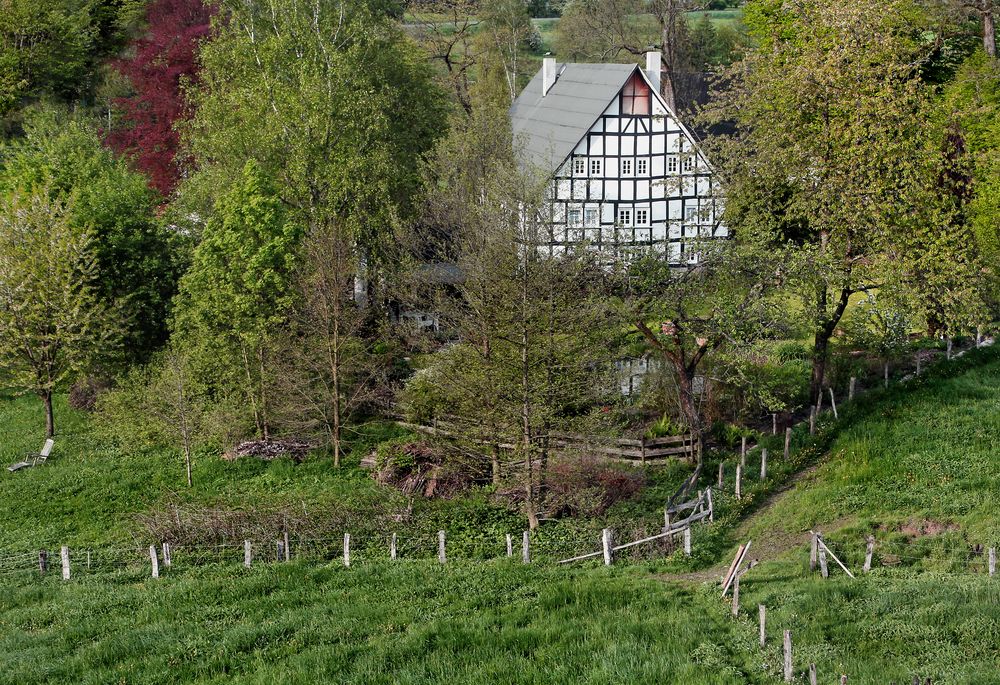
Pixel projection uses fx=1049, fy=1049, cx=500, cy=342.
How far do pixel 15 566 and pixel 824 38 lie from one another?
Answer: 2670 cm

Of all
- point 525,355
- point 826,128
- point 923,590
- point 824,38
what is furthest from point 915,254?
point 923,590

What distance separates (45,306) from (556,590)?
22.0 m

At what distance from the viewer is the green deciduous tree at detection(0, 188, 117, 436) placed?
33750 mm

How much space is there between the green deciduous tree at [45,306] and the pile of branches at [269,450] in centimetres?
628

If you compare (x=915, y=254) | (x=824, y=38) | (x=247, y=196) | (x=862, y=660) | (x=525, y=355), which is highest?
(x=824, y=38)

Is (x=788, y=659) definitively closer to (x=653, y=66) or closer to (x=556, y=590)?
(x=556, y=590)

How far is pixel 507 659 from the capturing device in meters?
16.5

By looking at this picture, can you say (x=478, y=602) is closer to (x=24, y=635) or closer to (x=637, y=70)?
(x=24, y=635)

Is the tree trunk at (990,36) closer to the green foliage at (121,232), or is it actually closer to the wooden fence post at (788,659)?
the green foliage at (121,232)

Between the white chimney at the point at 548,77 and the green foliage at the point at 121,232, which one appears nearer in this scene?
the green foliage at the point at 121,232

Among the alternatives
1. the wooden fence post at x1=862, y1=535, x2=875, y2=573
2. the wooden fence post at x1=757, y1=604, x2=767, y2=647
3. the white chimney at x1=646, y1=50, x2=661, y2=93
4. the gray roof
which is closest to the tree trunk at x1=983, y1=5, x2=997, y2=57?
the gray roof

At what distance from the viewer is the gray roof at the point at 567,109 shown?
161 ft

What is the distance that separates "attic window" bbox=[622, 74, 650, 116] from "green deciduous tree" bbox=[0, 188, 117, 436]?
83.0ft

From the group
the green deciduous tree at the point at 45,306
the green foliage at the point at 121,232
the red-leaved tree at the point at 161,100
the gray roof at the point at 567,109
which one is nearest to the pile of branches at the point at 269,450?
the green deciduous tree at the point at 45,306
